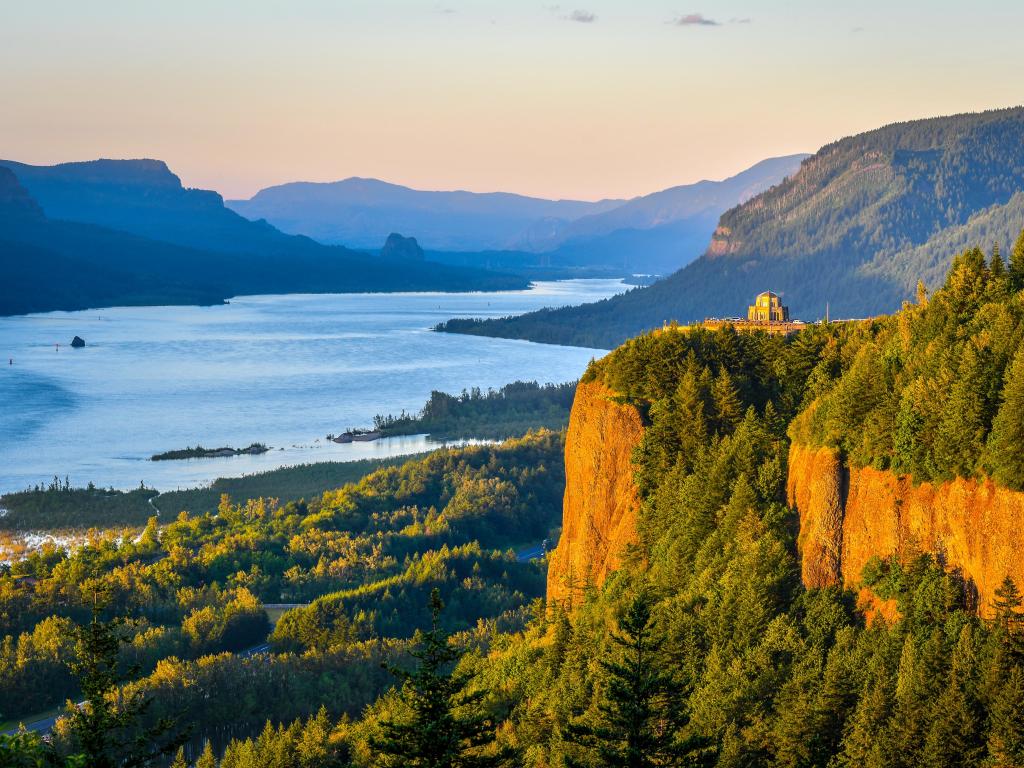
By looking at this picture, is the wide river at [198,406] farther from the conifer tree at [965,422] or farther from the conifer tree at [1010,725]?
the conifer tree at [1010,725]

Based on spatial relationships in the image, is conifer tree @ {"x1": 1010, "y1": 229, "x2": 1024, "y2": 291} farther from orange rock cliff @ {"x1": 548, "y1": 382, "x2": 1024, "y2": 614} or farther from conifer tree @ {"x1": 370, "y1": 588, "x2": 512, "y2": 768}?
conifer tree @ {"x1": 370, "y1": 588, "x2": 512, "y2": 768}

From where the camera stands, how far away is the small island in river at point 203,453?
112 m

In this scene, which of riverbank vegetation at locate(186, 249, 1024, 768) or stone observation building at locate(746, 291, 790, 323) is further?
stone observation building at locate(746, 291, 790, 323)

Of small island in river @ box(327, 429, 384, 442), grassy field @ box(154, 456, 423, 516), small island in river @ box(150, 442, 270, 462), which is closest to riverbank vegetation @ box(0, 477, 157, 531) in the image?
grassy field @ box(154, 456, 423, 516)

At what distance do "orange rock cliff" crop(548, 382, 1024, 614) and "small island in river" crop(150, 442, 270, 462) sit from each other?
234 feet

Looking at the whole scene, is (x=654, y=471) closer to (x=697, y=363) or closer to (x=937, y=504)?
(x=697, y=363)

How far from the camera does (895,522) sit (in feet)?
105

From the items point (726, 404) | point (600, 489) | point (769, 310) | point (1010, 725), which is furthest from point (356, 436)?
point (1010, 725)

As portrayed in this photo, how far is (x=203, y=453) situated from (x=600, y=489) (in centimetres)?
7405

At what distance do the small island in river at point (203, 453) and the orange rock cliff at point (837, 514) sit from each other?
71.4 meters

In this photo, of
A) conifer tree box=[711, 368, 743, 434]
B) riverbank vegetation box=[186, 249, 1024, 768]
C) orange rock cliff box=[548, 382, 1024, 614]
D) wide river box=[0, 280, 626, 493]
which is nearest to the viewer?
riverbank vegetation box=[186, 249, 1024, 768]

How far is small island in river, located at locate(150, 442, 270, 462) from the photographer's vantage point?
111625mm

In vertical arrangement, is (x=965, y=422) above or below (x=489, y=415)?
above

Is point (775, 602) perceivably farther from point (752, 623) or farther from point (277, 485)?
point (277, 485)
